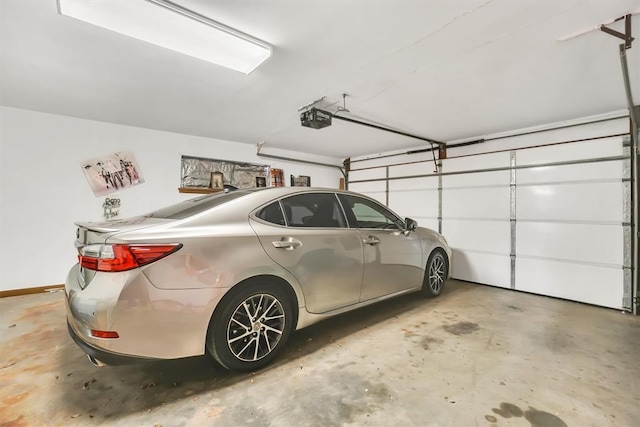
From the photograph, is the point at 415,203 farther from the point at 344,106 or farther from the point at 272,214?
the point at 272,214

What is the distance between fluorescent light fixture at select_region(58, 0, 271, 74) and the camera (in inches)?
64.9

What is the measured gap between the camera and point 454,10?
1.71 metres

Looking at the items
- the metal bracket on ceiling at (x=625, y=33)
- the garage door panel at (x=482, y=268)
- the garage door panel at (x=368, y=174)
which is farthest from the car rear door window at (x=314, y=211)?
the garage door panel at (x=368, y=174)

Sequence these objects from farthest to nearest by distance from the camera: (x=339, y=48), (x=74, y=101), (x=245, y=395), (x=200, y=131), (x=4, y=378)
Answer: (x=200, y=131), (x=74, y=101), (x=339, y=48), (x=4, y=378), (x=245, y=395)

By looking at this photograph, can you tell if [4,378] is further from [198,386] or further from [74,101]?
[74,101]

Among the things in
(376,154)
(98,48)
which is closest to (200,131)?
(98,48)

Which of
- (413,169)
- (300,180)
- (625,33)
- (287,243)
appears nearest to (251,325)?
(287,243)

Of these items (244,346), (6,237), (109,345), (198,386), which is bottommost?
(198,386)

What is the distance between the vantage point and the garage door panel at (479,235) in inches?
164

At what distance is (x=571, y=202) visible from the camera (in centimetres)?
356

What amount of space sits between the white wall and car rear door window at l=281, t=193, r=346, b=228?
11.1ft

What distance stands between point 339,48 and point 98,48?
1923mm

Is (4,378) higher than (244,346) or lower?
lower

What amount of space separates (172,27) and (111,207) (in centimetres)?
344
